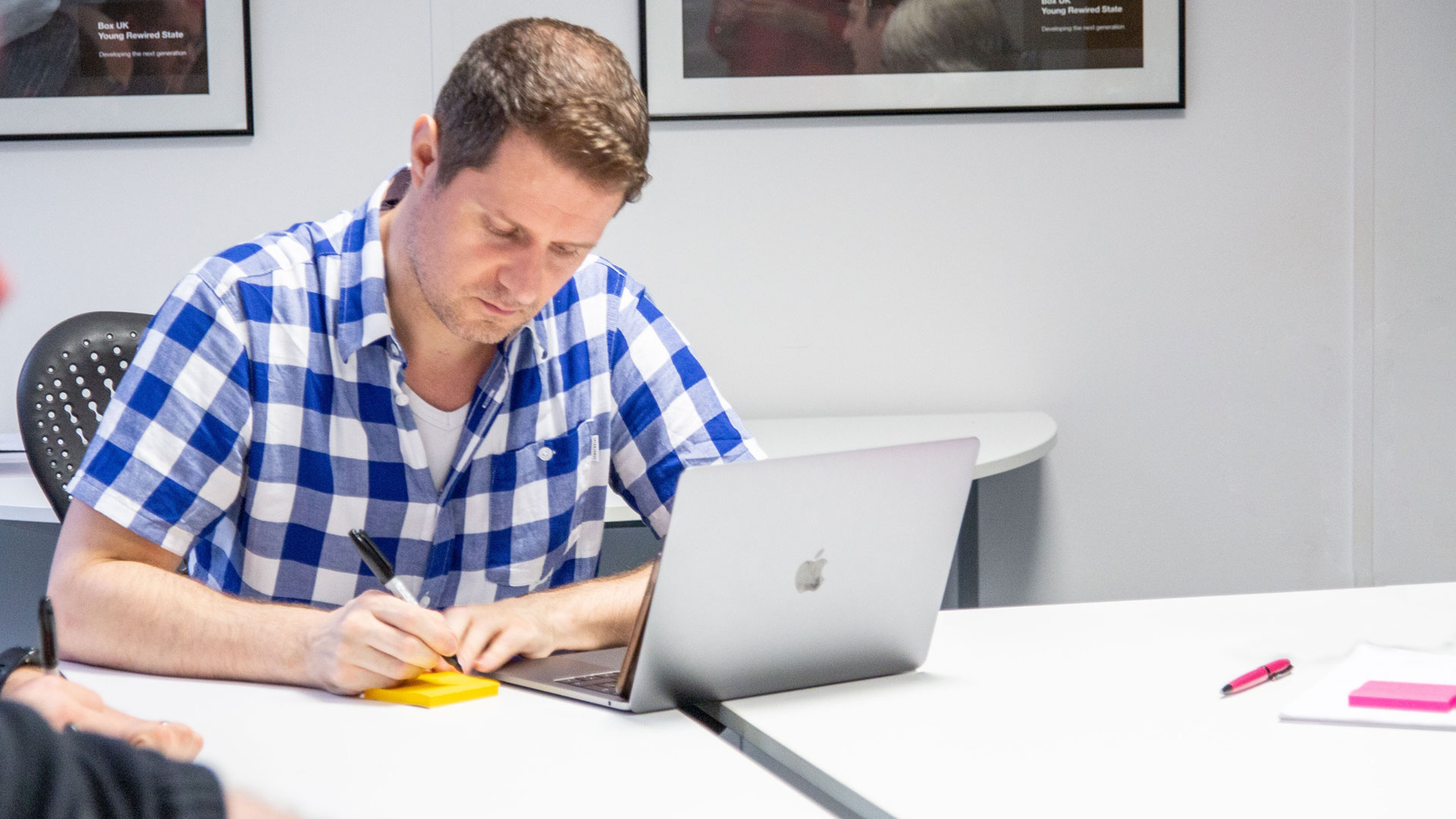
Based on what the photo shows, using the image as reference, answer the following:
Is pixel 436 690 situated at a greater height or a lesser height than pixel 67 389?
lesser

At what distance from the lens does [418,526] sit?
136 cm

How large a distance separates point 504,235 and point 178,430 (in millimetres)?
375

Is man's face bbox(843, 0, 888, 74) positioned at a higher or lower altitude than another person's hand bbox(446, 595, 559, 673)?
higher

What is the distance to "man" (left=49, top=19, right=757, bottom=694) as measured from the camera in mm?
1121

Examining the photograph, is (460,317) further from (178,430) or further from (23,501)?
(23,501)

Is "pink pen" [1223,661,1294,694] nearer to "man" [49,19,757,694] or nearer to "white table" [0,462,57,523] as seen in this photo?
"man" [49,19,757,694]

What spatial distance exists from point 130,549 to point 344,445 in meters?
0.23

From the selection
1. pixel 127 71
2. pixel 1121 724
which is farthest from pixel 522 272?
pixel 127 71

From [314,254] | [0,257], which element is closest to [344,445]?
[314,254]

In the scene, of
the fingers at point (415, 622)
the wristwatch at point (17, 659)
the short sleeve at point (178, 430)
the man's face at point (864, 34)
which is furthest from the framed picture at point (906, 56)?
the wristwatch at point (17, 659)

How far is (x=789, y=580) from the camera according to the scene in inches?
38.6

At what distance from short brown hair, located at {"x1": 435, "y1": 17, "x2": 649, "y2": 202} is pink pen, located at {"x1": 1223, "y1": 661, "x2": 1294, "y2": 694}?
0.75m

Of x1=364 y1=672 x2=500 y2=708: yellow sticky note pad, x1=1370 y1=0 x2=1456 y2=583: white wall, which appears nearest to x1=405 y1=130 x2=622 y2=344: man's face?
x1=364 y1=672 x2=500 y2=708: yellow sticky note pad

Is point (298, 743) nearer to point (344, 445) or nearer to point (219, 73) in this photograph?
point (344, 445)
